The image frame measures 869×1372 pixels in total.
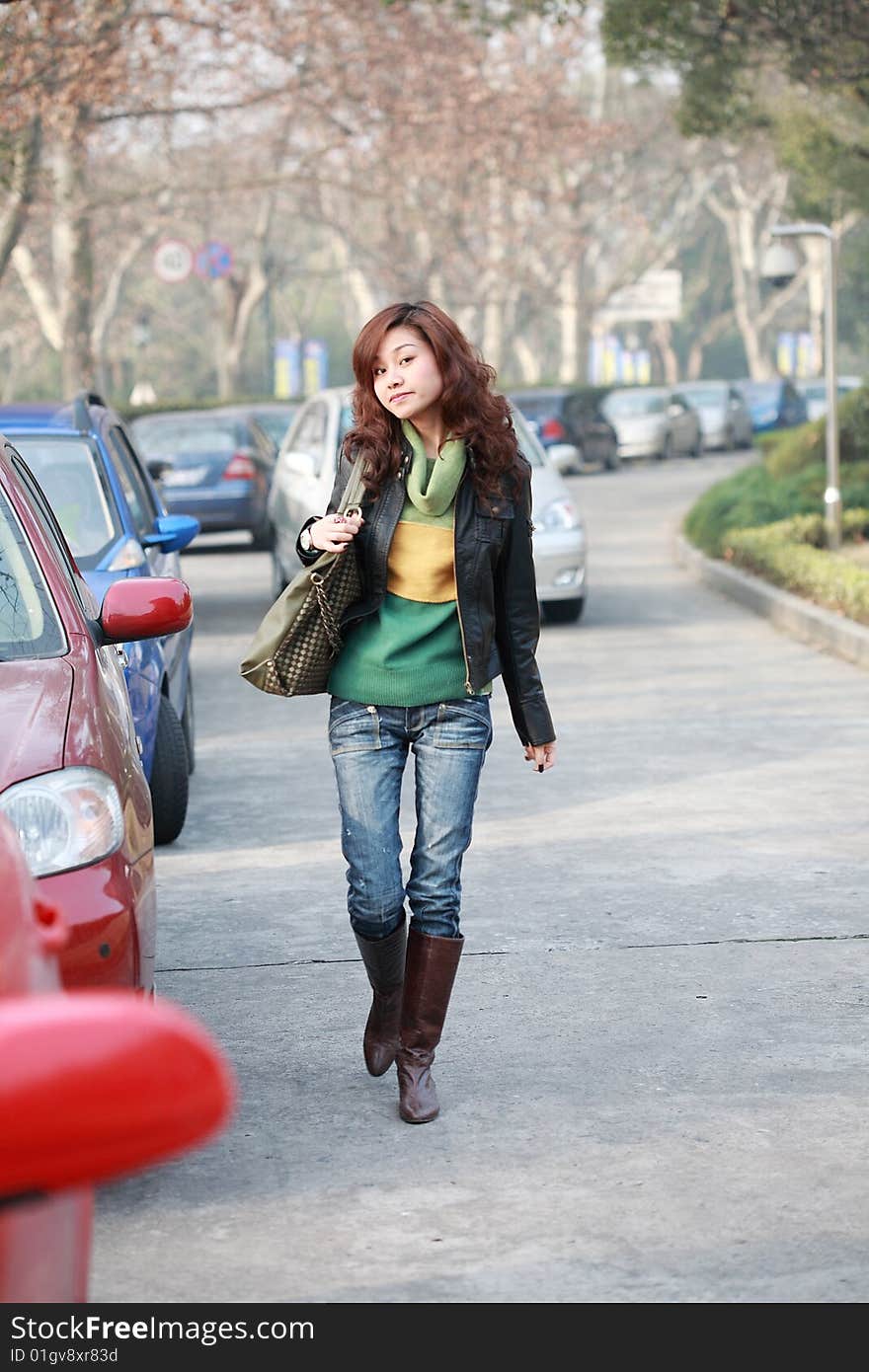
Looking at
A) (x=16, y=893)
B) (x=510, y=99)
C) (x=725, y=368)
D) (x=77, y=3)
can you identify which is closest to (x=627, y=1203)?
(x=16, y=893)

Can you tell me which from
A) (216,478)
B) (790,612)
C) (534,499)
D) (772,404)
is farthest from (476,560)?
(772,404)

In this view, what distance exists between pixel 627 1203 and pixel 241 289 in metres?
43.8

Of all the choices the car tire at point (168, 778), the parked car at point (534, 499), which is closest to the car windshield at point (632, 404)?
the parked car at point (534, 499)

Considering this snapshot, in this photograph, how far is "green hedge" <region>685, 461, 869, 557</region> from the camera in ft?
68.0

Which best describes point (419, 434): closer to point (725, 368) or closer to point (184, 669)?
point (184, 669)

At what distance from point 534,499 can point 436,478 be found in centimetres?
1011

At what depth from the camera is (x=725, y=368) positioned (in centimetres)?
8806

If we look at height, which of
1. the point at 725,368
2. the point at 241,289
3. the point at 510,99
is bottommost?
the point at 725,368

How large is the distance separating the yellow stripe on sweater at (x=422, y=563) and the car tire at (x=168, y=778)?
322 cm

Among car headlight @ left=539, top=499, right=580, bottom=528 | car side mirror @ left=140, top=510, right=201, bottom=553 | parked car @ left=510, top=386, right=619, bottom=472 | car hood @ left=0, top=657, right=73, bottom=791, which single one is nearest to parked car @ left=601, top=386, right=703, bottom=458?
parked car @ left=510, top=386, right=619, bottom=472

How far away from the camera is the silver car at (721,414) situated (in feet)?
148

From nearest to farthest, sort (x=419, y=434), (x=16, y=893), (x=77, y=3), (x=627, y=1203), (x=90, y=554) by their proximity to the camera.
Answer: (x=16, y=893), (x=627, y=1203), (x=419, y=434), (x=90, y=554), (x=77, y=3)

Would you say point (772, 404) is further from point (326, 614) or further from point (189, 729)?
point (326, 614)

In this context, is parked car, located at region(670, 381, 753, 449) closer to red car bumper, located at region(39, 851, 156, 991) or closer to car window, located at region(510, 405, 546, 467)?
car window, located at region(510, 405, 546, 467)
